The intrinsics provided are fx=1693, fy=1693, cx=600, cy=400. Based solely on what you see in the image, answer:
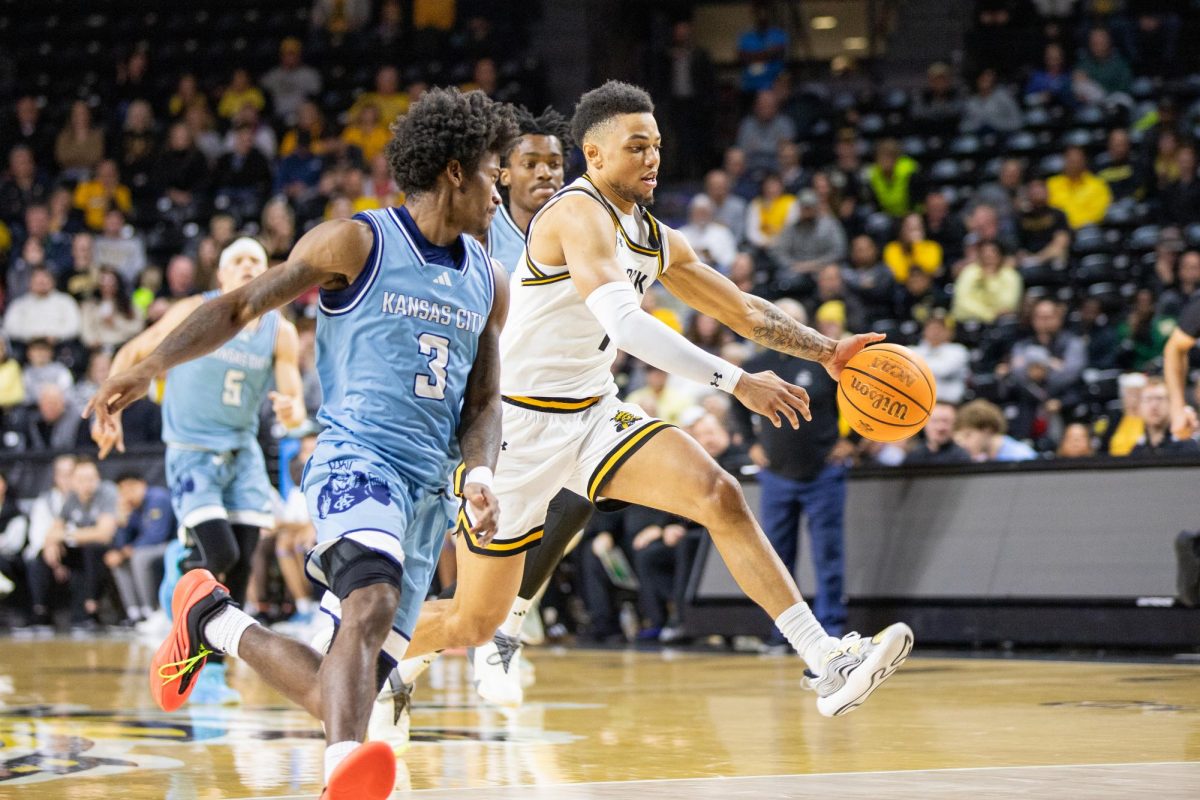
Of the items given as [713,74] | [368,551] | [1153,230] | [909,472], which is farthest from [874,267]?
[368,551]

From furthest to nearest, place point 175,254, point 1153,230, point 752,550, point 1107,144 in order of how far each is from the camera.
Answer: point 175,254
point 1107,144
point 1153,230
point 752,550

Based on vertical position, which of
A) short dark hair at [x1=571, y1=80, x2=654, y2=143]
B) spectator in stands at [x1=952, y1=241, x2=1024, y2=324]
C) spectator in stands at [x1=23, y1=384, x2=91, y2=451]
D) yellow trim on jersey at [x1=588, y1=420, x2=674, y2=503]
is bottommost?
spectator in stands at [x1=23, y1=384, x2=91, y2=451]

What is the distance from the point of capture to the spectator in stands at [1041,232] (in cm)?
1405

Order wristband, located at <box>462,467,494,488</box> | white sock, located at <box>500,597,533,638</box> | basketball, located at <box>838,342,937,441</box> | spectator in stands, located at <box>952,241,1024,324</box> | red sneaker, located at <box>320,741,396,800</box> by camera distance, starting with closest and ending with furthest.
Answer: red sneaker, located at <box>320,741,396,800</box> < wristband, located at <box>462,467,494,488</box> < basketball, located at <box>838,342,937,441</box> < white sock, located at <box>500,597,533,638</box> < spectator in stands, located at <box>952,241,1024,324</box>

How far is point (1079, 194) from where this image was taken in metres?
14.7

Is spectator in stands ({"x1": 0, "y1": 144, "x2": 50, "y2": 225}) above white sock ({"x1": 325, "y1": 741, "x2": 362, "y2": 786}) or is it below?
below

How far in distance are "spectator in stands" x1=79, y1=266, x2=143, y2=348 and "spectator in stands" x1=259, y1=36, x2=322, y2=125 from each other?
3.87 m

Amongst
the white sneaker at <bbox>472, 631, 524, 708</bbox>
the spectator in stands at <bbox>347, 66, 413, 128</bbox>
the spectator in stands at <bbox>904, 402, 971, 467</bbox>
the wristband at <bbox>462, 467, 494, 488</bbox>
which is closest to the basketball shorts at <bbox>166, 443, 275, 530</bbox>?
the white sneaker at <bbox>472, 631, 524, 708</bbox>

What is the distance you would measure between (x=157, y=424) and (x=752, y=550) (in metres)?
10.2

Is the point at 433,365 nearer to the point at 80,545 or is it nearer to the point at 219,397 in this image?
the point at 219,397

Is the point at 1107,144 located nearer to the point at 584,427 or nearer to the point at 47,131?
the point at 584,427

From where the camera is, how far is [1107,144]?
15.3m

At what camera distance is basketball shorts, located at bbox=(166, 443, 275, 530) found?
7800 mm

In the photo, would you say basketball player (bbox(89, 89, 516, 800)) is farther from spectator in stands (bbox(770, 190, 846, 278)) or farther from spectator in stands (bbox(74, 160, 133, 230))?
spectator in stands (bbox(74, 160, 133, 230))
